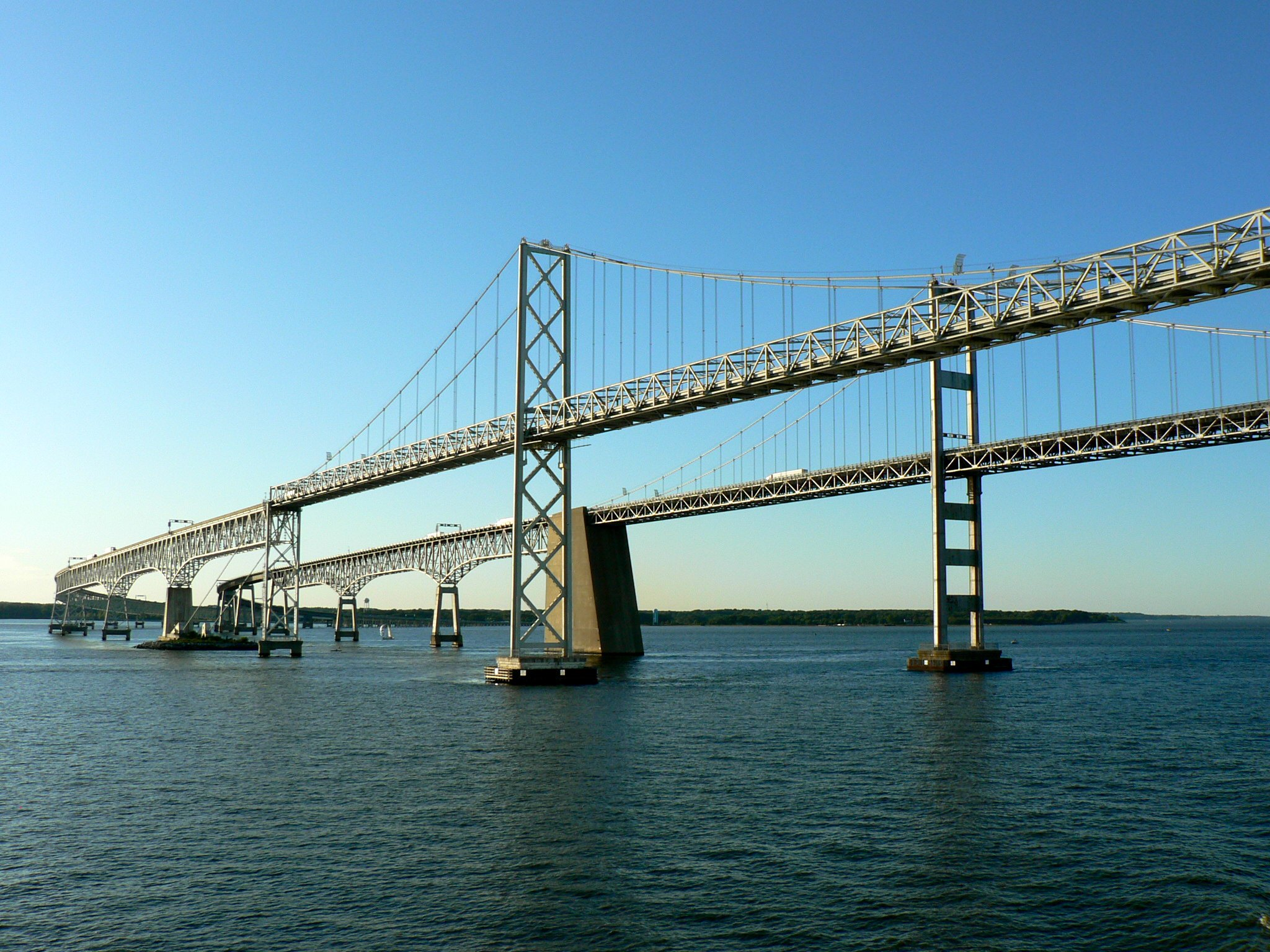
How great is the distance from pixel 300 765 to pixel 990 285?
22.4 meters

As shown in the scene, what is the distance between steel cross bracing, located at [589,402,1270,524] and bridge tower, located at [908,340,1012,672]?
5.25 feet

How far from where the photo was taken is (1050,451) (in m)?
56.9

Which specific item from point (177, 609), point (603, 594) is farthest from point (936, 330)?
point (177, 609)

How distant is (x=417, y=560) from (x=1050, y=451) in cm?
7516

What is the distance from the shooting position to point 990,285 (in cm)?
3125

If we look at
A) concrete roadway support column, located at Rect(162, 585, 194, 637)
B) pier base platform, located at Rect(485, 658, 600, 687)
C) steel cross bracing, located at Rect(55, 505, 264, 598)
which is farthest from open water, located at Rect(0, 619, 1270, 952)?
concrete roadway support column, located at Rect(162, 585, 194, 637)

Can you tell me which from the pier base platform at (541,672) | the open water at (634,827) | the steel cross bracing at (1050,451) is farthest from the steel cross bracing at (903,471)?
the open water at (634,827)

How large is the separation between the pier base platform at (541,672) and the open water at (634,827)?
18.6 feet

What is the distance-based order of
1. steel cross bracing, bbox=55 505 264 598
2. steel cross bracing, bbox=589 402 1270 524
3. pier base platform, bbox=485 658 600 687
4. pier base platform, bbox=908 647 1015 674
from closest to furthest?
1. pier base platform, bbox=485 658 600 687
2. steel cross bracing, bbox=589 402 1270 524
3. pier base platform, bbox=908 647 1015 674
4. steel cross bracing, bbox=55 505 264 598

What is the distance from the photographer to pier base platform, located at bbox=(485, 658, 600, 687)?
43469 mm

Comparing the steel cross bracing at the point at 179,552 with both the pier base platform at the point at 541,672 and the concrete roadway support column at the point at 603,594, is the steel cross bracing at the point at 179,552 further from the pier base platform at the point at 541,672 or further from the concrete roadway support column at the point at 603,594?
the pier base platform at the point at 541,672

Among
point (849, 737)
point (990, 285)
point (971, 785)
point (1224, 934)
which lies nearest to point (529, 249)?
point (990, 285)

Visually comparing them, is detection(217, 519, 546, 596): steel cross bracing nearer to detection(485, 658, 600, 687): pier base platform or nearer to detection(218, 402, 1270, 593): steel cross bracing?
detection(218, 402, 1270, 593): steel cross bracing

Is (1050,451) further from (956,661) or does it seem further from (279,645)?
(279,645)
